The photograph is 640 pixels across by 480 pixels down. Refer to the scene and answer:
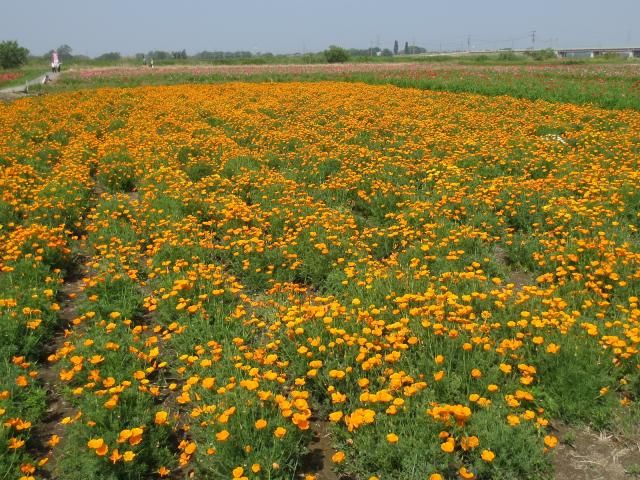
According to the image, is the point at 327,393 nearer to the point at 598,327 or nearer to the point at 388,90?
the point at 598,327

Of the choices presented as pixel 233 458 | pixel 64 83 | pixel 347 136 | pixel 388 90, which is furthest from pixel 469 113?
pixel 64 83

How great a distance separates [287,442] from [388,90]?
72.5 ft

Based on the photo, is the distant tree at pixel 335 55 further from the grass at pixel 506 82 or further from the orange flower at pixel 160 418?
the orange flower at pixel 160 418

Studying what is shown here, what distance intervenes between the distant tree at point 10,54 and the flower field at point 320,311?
8063cm

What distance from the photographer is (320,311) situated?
4766 mm

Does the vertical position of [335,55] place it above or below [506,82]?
above

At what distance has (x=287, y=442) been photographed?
3494 millimetres

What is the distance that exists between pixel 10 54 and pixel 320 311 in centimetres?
9072

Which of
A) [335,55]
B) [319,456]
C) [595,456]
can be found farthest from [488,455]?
[335,55]

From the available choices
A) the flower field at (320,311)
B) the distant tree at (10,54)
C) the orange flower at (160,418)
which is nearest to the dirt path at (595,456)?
the flower field at (320,311)

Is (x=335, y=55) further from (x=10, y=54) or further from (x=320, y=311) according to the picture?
(x=320, y=311)

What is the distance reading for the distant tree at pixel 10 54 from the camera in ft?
246

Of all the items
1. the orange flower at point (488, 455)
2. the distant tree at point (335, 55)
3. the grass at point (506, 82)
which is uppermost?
the distant tree at point (335, 55)

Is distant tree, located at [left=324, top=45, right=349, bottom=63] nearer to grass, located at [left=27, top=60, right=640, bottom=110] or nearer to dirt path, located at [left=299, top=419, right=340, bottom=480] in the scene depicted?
grass, located at [left=27, top=60, right=640, bottom=110]
